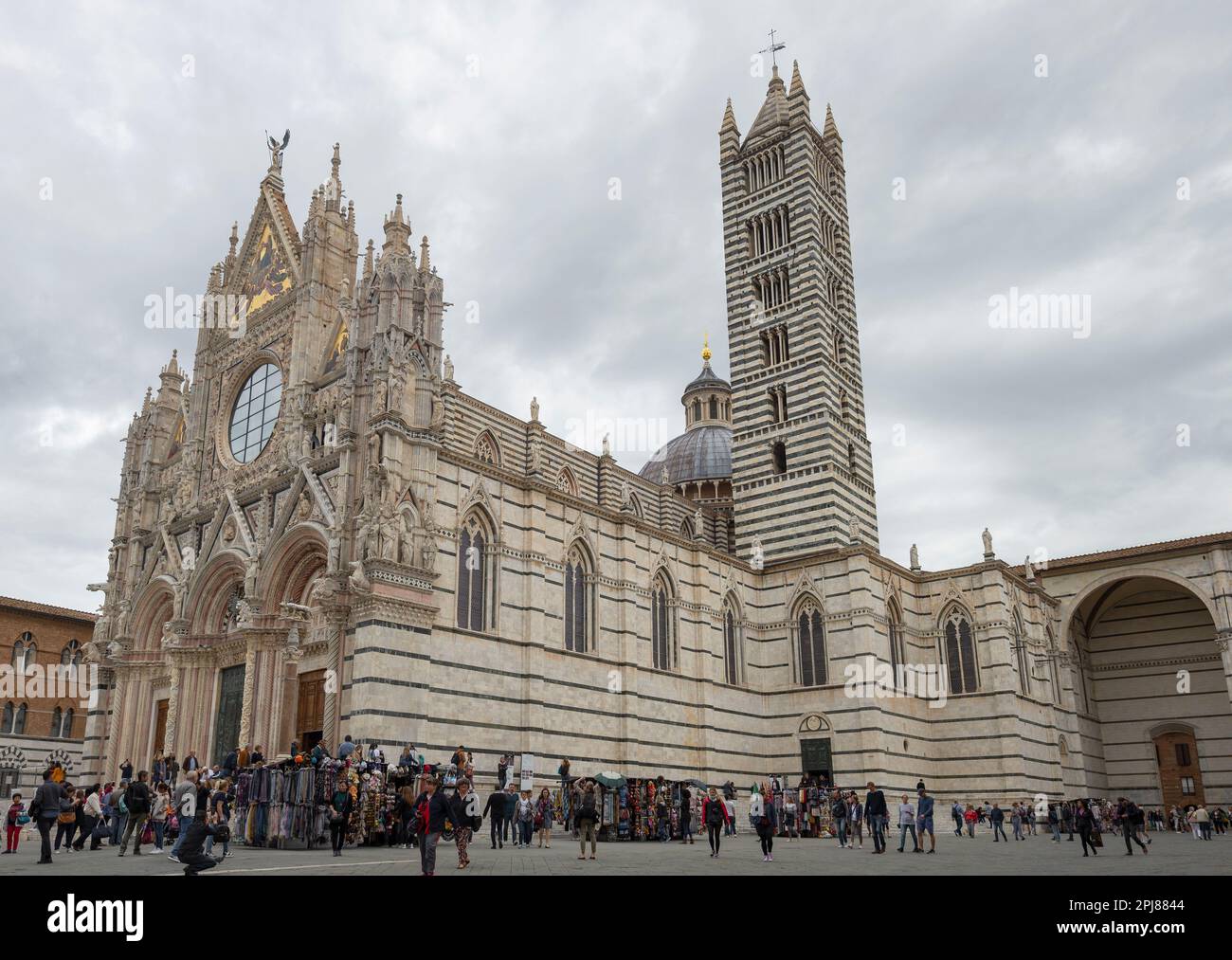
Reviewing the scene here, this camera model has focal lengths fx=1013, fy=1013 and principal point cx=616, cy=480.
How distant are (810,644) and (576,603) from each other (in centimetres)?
1019

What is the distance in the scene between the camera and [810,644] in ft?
118

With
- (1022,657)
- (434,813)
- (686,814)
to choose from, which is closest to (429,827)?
(434,813)

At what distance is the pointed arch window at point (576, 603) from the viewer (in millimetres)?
29422

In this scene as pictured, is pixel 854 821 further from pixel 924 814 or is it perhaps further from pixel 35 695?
pixel 35 695

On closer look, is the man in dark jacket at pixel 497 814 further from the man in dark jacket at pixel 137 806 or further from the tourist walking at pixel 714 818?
the man in dark jacket at pixel 137 806

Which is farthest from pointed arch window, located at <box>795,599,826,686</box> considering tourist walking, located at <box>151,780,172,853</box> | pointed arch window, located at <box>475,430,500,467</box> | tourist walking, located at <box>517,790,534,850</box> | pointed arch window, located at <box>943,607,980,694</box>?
tourist walking, located at <box>151,780,172,853</box>

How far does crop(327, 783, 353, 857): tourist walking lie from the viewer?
55.6 ft

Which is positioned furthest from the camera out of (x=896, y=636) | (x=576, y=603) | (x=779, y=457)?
(x=779, y=457)

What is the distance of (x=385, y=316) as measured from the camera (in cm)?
2683

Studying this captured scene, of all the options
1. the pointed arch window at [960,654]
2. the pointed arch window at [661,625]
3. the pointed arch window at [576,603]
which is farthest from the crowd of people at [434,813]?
the pointed arch window at [960,654]

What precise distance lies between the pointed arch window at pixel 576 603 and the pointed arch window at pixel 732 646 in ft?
22.6

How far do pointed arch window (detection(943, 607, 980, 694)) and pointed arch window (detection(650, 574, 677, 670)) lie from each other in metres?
11.2

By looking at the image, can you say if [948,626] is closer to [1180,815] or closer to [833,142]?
[1180,815]

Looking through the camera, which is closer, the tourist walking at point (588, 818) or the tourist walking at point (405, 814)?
Answer: the tourist walking at point (405, 814)
